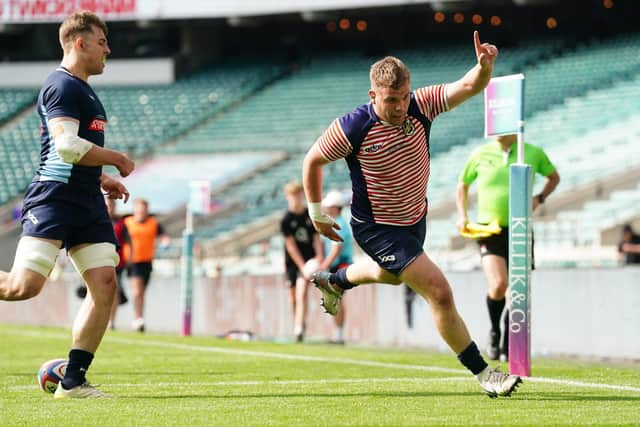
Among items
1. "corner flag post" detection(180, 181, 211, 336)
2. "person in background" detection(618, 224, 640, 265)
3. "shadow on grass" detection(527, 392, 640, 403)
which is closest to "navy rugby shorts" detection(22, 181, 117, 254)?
"shadow on grass" detection(527, 392, 640, 403)

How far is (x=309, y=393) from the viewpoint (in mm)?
7859

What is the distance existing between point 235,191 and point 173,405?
24.3m

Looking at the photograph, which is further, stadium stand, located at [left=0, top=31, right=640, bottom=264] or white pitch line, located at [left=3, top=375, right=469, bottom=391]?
stadium stand, located at [left=0, top=31, right=640, bottom=264]

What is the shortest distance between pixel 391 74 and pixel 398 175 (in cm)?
69

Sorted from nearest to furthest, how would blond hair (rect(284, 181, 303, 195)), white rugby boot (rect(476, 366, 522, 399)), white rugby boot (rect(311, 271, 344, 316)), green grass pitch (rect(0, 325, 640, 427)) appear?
green grass pitch (rect(0, 325, 640, 427))
white rugby boot (rect(476, 366, 522, 399))
white rugby boot (rect(311, 271, 344, 316))
blond hair (rect(284, 181, 303, 195))

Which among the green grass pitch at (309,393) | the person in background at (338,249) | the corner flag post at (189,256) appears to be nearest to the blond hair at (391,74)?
the green grass pitch at (309,393)

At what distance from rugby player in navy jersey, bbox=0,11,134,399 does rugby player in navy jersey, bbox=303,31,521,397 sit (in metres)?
1.22

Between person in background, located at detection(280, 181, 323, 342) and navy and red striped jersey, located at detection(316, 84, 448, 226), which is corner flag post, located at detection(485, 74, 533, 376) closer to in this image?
navy and red striped jersey, located at detection(316, 84, 448, 226)

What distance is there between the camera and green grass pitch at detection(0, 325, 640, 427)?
20.9 feet

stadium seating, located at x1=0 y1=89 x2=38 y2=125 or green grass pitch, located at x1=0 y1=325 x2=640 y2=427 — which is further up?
stadium seating, located at x1=0 y1=89 x2=38 y2=125

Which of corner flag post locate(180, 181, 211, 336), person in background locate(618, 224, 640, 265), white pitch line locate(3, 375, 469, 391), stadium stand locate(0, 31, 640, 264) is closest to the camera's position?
white pitch line locate(3, 375, 469, 391)

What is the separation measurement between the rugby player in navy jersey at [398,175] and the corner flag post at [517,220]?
1574mm

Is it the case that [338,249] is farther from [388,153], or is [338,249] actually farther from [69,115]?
[69,115]

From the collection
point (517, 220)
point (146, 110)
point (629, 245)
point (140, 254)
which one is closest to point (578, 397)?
point (517, 220)
